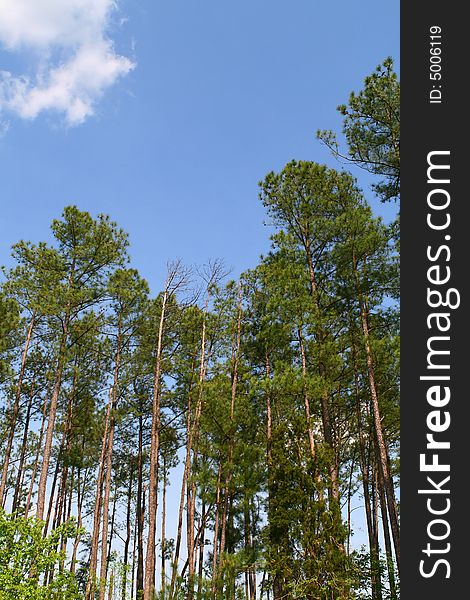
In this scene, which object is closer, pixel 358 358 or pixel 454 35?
pixel 454 35

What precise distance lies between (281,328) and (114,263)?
6592 millimetres

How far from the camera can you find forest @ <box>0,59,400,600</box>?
11117mm

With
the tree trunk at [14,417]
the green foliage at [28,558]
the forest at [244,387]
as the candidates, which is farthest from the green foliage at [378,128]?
the tree trunk at [14,417]

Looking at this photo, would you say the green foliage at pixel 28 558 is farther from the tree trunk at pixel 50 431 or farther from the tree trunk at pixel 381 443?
the tree trunk at pixel 381 443

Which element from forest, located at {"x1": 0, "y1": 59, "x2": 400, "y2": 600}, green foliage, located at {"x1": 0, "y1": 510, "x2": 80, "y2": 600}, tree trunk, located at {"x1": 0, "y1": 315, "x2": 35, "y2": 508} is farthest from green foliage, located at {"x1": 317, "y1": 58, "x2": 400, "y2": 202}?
tree trunk, located at {"x1": 0, "y1": 315, "x2": 35, "y2": 508}

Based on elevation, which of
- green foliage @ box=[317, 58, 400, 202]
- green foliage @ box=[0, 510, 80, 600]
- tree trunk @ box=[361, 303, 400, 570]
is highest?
green foliage @ box=[317, 58, 400, 202]

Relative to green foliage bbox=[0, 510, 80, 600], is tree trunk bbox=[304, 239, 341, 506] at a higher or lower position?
higher

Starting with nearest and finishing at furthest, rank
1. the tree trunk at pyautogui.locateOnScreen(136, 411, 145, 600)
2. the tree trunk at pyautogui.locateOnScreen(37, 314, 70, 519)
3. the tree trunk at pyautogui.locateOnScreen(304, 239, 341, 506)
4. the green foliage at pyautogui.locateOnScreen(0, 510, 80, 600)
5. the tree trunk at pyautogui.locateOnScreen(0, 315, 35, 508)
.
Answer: the green foliage at pyautogui.locateOnScreen(0, 510, 80, 600), the tree trunk at pyautogui.locateOnScreen(304, 239, 341, 506), the tree trunk at pyautogui.locateOnScreen(37, 314, 70, 519), the tree trunk at pyautogui.locateOnScreen(0, 315, 35, 508), the tree trunk at pyautogui.locateOnScreen(136, 411, 145, 600)

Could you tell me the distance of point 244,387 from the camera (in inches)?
703

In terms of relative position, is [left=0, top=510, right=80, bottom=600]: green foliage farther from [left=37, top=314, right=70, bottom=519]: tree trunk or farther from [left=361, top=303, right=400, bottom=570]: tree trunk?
[left=361, top=303, right=400, bottom=570]: tree trunk

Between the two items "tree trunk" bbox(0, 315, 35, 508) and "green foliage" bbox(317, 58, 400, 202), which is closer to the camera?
"green foliage" bbox(317, 58, 400, 202)

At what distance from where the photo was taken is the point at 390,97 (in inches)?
462

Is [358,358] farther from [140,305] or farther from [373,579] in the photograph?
[140,305]

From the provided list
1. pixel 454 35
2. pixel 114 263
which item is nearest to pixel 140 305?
pixel 114 263
